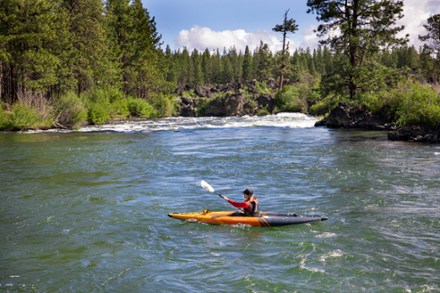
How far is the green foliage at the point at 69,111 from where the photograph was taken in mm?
31953

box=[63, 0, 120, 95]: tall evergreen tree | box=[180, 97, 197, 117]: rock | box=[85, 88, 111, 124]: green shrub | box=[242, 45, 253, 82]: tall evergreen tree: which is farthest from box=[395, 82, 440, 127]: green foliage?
box=[242, 45, 253, 82]: tall evergreen tree

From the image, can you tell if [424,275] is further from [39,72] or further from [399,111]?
[39,72]

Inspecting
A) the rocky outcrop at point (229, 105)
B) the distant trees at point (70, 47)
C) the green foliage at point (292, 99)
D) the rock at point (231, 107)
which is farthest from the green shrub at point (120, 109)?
the green foliage at point (292, 99)

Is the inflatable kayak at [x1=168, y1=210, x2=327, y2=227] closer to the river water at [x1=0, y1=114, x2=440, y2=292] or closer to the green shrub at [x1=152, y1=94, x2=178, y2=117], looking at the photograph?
the river water at [x1=0, y1=114, x2=440, y2=292]

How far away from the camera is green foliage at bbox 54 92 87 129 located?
31953 millimetres

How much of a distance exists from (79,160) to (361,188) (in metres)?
11.2

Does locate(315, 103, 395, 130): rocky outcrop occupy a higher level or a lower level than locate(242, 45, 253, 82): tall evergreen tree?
lower

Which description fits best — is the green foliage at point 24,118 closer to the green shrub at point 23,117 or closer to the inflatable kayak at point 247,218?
the green shrub at point 23,117

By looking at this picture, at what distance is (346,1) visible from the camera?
99.0ft

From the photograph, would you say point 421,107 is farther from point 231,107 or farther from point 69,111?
point 231,107

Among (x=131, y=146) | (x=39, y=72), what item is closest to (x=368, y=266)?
(x=131, y=146)

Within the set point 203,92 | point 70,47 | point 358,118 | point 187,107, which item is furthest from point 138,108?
point 203,92

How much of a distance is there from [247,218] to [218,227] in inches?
25.7

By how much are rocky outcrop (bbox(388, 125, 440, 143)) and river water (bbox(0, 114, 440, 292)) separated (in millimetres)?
1402
